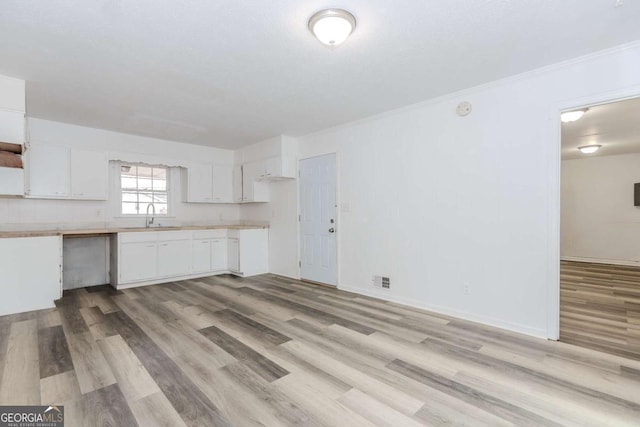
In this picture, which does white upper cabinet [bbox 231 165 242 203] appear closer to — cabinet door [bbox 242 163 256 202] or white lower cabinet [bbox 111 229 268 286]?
cabinet door [bbox 242 163 256 202]

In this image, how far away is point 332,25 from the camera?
2078 mm

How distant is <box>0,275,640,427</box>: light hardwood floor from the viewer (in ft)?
5.82

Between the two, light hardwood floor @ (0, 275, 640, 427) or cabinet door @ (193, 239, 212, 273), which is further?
cabinet door @ (193, 239, 212, 273)

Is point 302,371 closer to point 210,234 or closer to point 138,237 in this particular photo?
point 138,237

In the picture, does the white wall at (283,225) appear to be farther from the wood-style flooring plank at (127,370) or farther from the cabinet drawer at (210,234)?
the wood-style flooring plank at (127,370)

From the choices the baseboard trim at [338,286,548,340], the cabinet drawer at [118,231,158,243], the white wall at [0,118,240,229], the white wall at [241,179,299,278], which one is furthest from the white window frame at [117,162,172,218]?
the baseboard trim at [338,286,548,340]

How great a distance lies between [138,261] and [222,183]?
2135mm

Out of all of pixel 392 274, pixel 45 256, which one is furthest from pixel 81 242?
pixel 392 274

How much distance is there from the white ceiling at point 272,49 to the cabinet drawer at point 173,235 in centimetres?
198

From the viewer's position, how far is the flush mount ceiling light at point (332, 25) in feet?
6.65

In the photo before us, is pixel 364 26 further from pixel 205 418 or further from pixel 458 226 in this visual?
pixel 205 418

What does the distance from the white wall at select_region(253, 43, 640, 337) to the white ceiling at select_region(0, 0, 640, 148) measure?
0.82 feet

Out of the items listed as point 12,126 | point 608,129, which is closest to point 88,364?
point 12,126

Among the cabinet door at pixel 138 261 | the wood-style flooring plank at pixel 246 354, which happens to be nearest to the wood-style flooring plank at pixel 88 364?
the wood-style flooring plank at pixel 246 354
